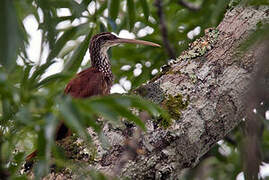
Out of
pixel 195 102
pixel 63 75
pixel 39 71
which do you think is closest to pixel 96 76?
pixel 39 71

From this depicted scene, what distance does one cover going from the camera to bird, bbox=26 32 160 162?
4.41 m

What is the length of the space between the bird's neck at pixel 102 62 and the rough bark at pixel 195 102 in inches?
69.6

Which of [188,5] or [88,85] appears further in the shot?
[188,5]

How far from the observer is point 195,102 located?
10.1 ft

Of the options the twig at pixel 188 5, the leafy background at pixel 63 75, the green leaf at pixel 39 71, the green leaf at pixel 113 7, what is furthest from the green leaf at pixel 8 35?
the twig at pixel 188 5

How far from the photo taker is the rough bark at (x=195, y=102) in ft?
9.37

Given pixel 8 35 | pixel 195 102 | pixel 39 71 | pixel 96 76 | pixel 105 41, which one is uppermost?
pixel 8 35

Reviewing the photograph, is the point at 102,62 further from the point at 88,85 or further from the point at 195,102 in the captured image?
the point at 195,102

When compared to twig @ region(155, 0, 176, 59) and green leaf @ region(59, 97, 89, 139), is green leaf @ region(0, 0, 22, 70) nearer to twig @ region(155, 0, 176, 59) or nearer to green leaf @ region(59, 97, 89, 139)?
green leaf @ region(59, 97, 89, 139)

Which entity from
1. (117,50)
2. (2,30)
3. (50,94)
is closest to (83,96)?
(117,50)

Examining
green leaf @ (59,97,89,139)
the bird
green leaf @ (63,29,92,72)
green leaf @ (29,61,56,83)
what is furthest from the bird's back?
green leaf @ (59,97,89,139)

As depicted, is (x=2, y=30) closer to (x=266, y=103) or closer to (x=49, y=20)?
(x=49, y=20)

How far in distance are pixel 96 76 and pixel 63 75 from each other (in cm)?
232

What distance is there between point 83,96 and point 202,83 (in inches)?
59.7
